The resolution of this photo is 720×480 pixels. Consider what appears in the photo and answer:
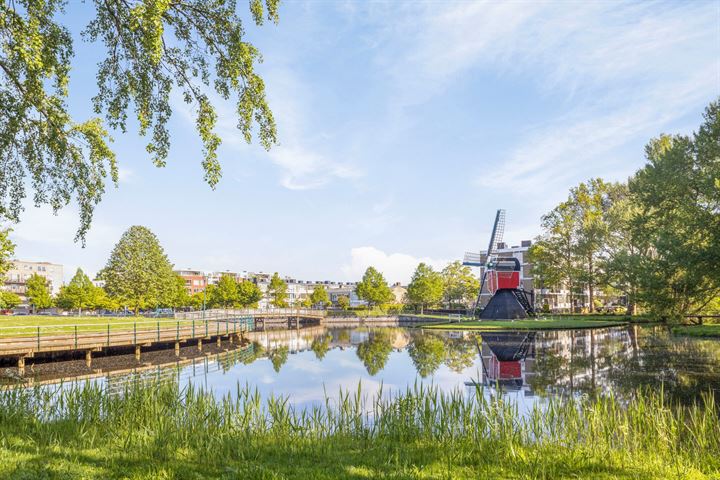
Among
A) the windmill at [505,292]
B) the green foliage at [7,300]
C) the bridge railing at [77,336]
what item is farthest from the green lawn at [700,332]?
the green foliage at [7,300]

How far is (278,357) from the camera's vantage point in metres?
29.1

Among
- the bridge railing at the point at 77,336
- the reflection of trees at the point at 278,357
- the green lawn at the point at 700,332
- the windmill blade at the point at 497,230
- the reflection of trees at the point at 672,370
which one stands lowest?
the reflection of trees at the point at 278,357

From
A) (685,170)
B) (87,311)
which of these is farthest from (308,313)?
(685,170)

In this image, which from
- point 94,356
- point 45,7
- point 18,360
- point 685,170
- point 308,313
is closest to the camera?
point 45,7

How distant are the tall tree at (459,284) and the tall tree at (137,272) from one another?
162 feet

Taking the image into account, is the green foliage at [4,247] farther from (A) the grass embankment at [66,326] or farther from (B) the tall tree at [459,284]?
(B) the tall tree at [459,284]

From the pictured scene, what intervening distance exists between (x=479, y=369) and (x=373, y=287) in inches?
2673

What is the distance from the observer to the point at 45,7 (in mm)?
9344

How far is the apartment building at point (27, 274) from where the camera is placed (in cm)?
11262

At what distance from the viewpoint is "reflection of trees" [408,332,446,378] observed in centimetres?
2127

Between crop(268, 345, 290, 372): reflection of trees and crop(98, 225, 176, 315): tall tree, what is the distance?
3116 centimetres

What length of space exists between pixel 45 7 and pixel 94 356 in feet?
71.9

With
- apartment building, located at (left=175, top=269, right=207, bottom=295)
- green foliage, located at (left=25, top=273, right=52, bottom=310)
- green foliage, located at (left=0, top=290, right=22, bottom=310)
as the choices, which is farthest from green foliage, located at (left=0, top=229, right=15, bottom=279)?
apartment building, located at (left=175, top=269, right=207, bottom=295)

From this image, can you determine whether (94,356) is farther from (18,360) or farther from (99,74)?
(99,74)
